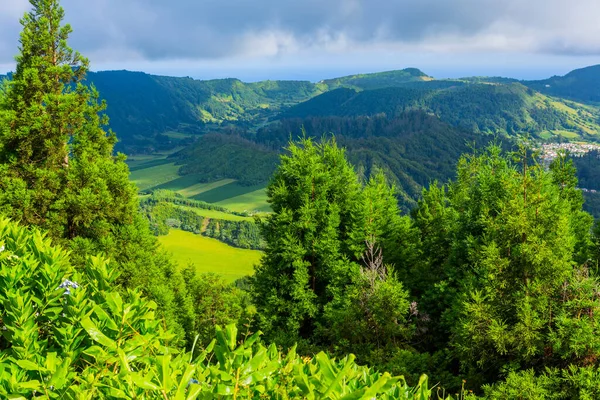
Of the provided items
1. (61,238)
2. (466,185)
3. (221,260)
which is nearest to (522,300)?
(466,185)

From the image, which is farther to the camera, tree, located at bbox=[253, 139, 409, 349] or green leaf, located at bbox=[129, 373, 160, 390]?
tree, located at bbox=[253, 139, 409, 349]

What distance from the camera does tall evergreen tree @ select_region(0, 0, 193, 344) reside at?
18.2 meters

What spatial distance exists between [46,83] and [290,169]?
12.2m

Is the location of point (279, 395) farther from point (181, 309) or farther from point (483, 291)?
point (181, 309)

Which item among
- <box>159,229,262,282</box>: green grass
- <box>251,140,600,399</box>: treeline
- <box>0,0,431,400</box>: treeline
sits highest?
<box>0,0,431,400</box>: treeline

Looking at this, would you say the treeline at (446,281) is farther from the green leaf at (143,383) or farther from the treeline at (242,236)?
the treeline at (242,236)

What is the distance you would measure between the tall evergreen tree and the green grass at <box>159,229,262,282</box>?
123 m

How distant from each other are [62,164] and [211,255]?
155 metres

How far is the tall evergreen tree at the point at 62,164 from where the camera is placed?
18219 mm

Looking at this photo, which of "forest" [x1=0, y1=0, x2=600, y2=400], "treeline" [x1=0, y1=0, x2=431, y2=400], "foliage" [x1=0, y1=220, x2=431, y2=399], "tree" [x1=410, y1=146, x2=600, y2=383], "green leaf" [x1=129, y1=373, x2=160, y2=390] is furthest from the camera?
"forest" [x1=0, y1=0, x2=600, y2=400]

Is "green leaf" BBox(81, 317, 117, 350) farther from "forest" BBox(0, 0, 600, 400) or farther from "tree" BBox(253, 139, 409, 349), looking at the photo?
"tree" BBox(253, 139, 409, 349)

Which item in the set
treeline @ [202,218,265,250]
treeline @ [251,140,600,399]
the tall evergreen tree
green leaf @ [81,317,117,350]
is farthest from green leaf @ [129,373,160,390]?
treeline @ [202,218,265,250]

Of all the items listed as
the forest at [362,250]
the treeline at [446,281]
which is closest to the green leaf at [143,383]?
the forest at [362,250]

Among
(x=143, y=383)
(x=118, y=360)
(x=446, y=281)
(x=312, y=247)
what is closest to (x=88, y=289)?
(x=118, y=360)
